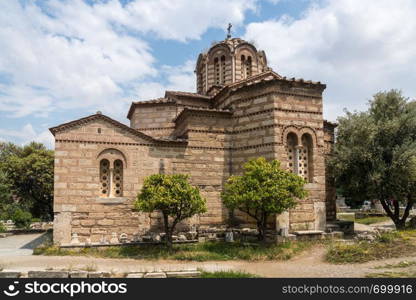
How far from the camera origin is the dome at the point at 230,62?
22625 millimetres

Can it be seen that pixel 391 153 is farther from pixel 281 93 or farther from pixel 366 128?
pixel 281 93

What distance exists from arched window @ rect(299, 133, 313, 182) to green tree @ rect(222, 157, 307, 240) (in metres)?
2.07

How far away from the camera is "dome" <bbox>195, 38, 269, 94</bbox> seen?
74.2ft

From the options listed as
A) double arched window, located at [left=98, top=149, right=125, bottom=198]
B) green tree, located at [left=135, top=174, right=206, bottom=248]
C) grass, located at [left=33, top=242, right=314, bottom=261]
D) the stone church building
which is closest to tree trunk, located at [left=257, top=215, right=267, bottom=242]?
grass, located at [left=33, top=242, right=314, bottom=261]

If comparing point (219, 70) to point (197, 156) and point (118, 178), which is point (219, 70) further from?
point (118, 178)

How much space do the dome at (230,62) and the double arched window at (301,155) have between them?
853 centimetres

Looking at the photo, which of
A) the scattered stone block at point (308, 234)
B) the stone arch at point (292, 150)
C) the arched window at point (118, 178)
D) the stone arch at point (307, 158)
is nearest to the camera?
the scattered stone block at point (308, 234)

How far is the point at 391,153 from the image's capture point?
50.5ft

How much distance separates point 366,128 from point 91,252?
12.3 m

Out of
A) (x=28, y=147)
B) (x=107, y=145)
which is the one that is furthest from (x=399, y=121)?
(x=28, y=147)

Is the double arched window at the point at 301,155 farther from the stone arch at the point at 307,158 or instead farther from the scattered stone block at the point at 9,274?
the scattered stone block at the point at 9,274

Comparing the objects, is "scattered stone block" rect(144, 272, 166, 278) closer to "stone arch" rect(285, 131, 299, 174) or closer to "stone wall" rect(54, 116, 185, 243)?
"stone wall" rect(54, 116, 185, 243)

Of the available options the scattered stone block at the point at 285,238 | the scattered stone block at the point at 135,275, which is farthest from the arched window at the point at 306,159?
the scattered stone block at the point at 135,275

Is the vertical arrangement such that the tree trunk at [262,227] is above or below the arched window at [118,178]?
below
